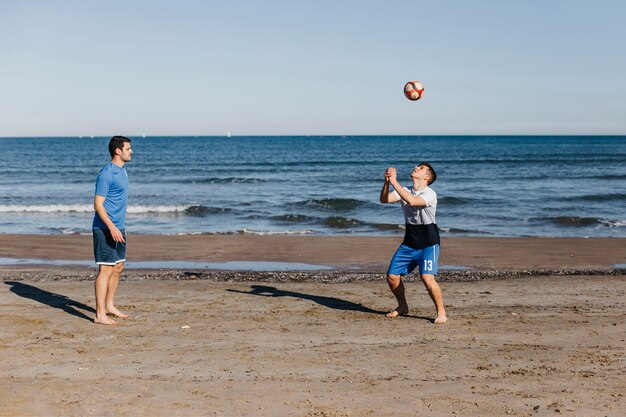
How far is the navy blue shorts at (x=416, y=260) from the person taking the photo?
8.09 meters

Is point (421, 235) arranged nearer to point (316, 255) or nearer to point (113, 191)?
point (113, 191)

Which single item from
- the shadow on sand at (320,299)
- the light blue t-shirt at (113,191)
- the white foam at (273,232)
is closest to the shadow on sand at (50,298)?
the light blue t-shirt at (113,191)

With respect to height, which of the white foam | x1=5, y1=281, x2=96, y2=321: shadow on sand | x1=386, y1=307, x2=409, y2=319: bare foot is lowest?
the white foam

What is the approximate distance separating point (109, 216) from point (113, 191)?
259 mm

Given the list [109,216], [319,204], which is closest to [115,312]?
[109,216]

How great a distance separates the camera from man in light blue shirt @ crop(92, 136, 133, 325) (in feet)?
25.2

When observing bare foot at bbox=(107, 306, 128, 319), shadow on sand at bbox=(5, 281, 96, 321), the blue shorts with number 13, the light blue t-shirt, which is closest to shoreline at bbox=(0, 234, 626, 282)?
shadow on sand at bbox=(5, 281, 96, 321)

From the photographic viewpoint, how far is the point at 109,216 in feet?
25.7

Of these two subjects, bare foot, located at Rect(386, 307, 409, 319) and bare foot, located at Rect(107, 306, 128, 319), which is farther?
bare foot, located at Rect(386, 307, 409, 319)

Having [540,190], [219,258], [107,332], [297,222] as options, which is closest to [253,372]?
[107,332]

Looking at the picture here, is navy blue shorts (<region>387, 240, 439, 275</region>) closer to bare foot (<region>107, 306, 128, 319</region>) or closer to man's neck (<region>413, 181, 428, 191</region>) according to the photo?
man's neck (<region>413, 181, 428, 191</region>)

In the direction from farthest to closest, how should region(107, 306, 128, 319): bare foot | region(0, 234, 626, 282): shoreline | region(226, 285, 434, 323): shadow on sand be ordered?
region(0, 234, 626, 282): shoreline
region(226, 285, 434, 323): shadow on sand
region(107, 306, 128, 319): bare foot

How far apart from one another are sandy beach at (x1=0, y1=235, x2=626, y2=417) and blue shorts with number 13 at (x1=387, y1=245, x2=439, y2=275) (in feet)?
1.86

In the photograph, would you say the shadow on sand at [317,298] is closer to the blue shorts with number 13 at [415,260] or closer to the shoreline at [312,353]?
the shoreline at [312,353]
